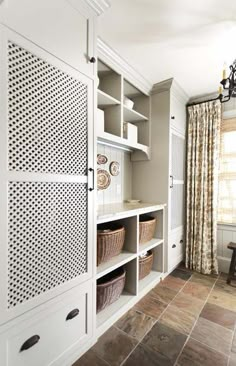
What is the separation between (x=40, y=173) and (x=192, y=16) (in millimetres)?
1558

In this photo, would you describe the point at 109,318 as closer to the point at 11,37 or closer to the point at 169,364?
the point at 169,364

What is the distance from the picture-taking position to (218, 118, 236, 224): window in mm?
2684

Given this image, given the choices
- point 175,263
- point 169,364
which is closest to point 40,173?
point 169,364

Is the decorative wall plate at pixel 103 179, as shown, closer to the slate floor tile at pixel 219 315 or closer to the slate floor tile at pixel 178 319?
the slate floor tile at pixel 178 319

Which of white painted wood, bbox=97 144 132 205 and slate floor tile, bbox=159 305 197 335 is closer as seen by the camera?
slate floor tile, bbox=159 305 197 335

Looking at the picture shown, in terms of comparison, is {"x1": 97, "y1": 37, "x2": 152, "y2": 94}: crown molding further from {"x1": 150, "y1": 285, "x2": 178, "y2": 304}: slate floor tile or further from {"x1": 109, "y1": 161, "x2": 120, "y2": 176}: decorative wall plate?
{"x1": 150, "y1": 285, "x2": 178, "y2": 304}: slate floor tile

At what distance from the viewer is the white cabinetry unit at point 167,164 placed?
248cm

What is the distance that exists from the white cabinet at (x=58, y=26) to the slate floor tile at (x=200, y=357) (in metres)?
2.11

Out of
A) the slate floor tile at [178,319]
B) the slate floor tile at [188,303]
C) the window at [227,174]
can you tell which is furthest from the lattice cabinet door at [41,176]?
the window at [227,174]

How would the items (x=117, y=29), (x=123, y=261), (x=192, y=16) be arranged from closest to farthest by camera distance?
1. (x=192, y=16)
2. (x=117, y=29)
3. (x=123, y=261)

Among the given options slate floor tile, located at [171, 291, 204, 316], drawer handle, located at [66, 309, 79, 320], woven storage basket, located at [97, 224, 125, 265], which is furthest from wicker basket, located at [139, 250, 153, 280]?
drawer handle, located at [66, 309, 79, 320]

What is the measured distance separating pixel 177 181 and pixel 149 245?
97cm

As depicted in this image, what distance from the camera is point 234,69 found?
4.95 ft

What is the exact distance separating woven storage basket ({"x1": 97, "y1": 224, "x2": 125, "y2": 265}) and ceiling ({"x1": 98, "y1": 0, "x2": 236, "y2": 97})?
166cm
